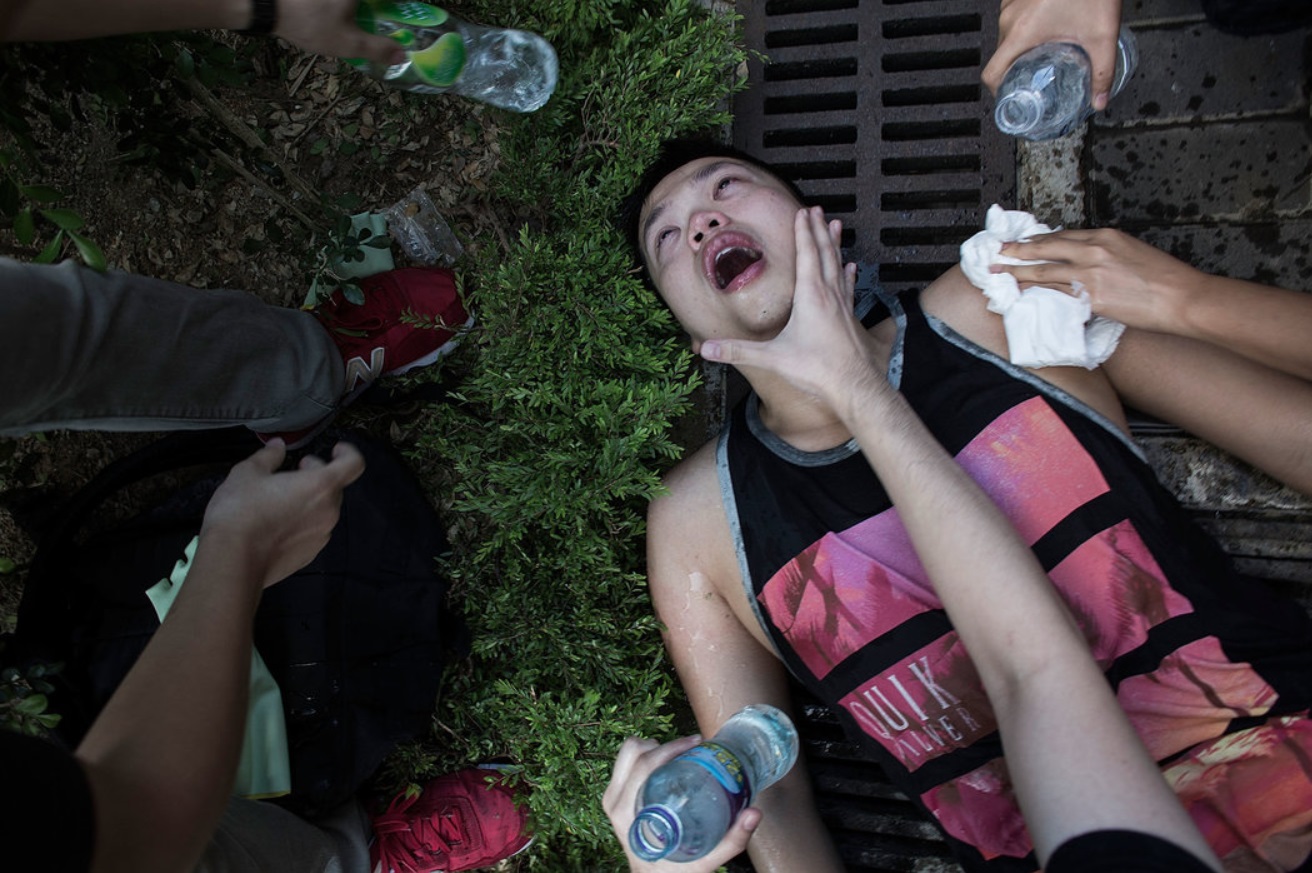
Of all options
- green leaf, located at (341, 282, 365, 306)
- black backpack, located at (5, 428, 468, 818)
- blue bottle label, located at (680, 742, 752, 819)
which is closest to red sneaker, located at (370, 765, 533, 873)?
black backpack, located at (5, 428, 468, 818)

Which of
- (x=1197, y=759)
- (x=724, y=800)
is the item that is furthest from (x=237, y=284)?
(x=1197, y=759)

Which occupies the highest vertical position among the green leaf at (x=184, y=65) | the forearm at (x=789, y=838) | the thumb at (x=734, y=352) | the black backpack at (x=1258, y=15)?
the black backpack at (x=1258, y=15)

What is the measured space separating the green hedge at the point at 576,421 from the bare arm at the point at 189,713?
3.12ft

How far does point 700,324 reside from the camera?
2555mm

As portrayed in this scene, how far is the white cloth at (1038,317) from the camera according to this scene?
224 cm

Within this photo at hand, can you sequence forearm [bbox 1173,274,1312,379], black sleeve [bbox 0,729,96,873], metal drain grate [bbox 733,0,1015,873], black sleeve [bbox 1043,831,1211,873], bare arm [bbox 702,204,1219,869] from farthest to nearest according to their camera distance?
1. metal drain grate [bbox 733,0,1015,873]
2. forearm [bbox 1173,274,1312,379]
3. bare arm [bbox 702,204,1219,869]
4. black sleeve [bbox 1043,831,1211,873]
5. black sleeve [bbox 0,729,96,873]

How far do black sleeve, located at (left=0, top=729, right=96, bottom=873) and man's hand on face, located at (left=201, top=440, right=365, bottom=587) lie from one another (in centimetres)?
47

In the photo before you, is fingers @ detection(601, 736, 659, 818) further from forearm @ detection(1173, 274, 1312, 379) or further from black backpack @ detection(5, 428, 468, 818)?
forearm @ detection(1173, 274, 1312, 379)

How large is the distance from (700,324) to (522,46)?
1094mm

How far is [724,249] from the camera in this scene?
247 cm

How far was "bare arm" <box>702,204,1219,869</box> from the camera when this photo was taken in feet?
4.80

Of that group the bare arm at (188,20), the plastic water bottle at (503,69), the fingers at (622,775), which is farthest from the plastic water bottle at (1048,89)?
the fingers at (622,775)

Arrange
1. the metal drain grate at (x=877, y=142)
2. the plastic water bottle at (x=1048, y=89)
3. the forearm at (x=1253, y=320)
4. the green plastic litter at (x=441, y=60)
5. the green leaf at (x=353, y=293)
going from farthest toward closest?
the metal drain grate at (x=877, y=142) → the green leaf at (x=353, y=293) → the green plastic litter at (x=441, y=60) → the plastic water bottle at (x=1048, y=89) → the forearm at (x=1253, y=320)

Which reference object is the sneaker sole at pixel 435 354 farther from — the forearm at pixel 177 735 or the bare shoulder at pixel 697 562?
the forearm at pixel 177 735
